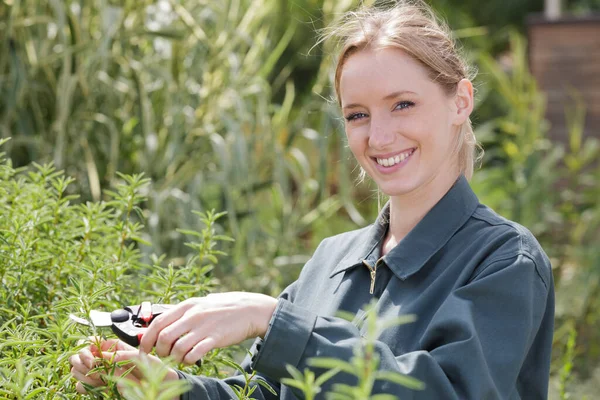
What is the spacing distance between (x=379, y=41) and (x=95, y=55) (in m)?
1.72

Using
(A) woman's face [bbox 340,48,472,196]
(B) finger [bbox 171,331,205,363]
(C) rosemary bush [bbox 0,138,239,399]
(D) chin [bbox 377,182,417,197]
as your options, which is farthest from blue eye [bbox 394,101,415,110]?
(B) finger [bbox 171,331,205,363]

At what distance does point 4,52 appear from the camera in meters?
2.94

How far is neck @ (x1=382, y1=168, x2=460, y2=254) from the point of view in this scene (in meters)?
1.45

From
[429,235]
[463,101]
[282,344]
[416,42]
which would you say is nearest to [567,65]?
[463,101]

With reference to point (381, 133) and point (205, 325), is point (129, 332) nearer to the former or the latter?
point (205, 325)

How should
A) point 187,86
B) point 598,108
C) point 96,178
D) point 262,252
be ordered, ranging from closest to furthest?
point 96,178
point 187,86
point 262,252
point 598,108

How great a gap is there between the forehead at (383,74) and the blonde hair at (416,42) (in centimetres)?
1

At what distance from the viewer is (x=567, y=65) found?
5.21m

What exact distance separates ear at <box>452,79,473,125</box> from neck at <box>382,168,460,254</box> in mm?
103

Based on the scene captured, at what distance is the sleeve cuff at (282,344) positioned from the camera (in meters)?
1.07

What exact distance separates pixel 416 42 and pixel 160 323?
2.26 feet

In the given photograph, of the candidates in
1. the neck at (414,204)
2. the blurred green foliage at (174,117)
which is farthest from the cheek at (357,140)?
the blurred green foliage at (174,117)

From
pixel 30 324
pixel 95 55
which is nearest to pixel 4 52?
pixel 95 55

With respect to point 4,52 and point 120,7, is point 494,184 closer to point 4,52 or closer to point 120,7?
point 120,7
